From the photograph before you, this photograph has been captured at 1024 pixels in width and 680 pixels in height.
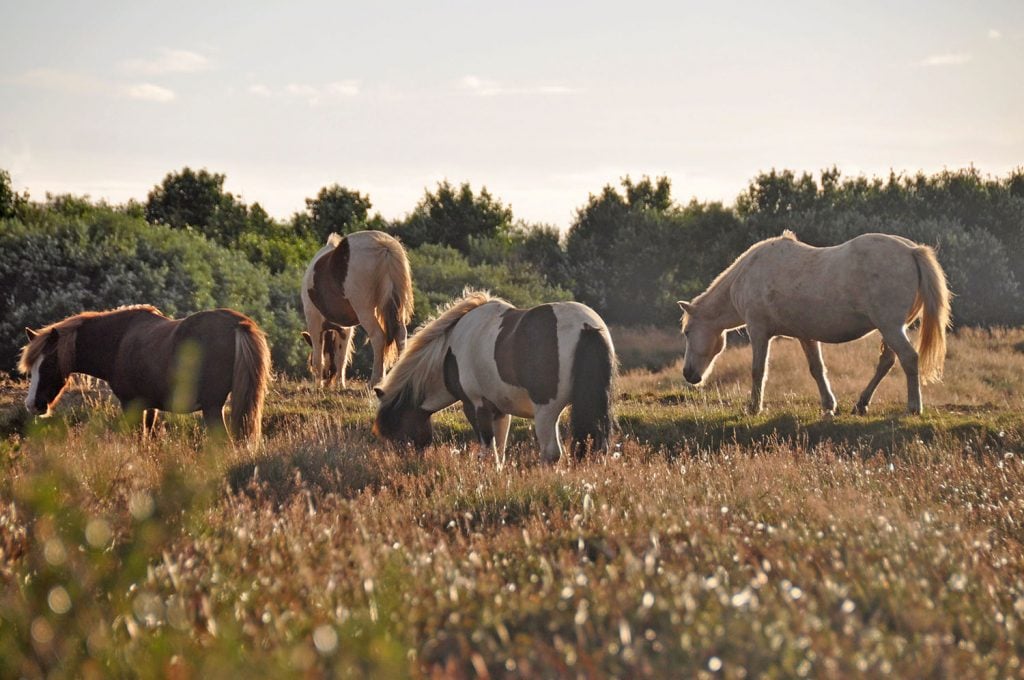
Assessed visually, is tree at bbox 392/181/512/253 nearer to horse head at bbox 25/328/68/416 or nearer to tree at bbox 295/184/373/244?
tree at bbox 295/184/373/244

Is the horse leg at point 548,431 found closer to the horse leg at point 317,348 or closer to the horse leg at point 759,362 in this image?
the horse leg at point 759,362

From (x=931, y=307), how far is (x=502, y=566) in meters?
8.22

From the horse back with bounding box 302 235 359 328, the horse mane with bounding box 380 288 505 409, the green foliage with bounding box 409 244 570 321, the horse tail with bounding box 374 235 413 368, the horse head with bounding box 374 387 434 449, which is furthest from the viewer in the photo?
the green foliage with bounding box 409 244 570 321

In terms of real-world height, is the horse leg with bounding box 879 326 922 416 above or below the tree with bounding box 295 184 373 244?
below

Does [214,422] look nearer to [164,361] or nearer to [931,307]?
[164,361]

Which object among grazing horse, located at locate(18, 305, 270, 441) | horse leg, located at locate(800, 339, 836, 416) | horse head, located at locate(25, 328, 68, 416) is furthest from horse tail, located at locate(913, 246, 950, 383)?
horse head, located at locate(25, 328, 68, 416)

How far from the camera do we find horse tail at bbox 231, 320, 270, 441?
8.73 meters

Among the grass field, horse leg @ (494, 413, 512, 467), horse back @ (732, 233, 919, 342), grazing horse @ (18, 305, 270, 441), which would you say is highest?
horse back @ (732, 233, 919, 342)

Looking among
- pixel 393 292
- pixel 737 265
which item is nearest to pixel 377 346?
pixel 393 292

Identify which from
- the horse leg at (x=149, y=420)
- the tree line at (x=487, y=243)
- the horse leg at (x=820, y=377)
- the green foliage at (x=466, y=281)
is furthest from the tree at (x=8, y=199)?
the horse leg at (x=820, y=377)

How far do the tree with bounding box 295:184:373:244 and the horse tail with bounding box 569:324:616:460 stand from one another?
37.7m

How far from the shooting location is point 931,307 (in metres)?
11.0

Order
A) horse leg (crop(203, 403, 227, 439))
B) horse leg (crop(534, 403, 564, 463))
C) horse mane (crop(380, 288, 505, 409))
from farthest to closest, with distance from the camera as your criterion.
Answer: horse mane (crop(380, 288, 505, 409))
horse leg (crop(203, 403, 227, 439))
horse leg (crop(534, 403, 564, 463))

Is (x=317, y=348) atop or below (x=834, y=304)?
below
